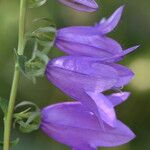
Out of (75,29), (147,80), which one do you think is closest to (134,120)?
(147,80)

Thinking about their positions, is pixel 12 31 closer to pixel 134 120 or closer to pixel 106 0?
pixel 106 0

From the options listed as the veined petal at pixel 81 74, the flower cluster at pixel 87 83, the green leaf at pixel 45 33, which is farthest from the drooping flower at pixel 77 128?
the green leaf at pixel 45 33

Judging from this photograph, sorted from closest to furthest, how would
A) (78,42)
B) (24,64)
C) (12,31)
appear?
1. (24,64)
2. (78,42)
3. (12,31)

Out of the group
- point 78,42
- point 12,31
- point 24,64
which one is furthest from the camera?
point 12,31

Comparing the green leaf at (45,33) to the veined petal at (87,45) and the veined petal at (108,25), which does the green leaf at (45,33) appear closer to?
the veined petal at (87,45)

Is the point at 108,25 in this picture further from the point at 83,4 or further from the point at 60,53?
the point at 60,53

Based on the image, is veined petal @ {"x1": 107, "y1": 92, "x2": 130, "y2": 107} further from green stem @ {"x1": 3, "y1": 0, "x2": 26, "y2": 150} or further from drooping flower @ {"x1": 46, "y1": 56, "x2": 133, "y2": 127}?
green stem @ {"x1": 3, "y1": 0, "x2": 26, "y2": 150}

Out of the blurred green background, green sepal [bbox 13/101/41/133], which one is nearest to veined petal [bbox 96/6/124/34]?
green sepal [bbox 13/101/41/133]
